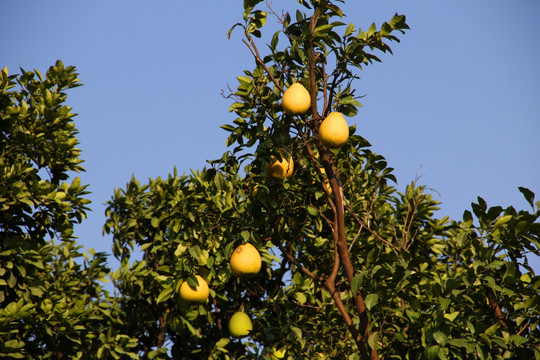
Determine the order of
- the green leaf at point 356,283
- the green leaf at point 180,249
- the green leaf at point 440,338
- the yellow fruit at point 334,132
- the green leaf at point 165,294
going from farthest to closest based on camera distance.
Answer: the green leaf at point 165,294
the green leaf at point 180,249
the yellow fruit at point 334,132
the green leaf at point 356,283
the green leaf at point 440,338

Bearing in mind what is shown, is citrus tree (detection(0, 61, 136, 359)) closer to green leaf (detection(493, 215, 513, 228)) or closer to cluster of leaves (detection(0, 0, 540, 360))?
cluster of leaves (detection(0, 0, 540, 360))

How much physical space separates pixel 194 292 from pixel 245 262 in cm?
49

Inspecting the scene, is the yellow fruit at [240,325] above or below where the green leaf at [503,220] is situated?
above

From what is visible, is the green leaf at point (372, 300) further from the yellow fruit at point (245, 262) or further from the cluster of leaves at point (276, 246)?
the yellow fruit at point (245, 262)

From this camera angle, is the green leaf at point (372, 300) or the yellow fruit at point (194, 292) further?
the yellow fruit at point (194, 292)

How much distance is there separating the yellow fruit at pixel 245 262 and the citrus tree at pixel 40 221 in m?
2.36

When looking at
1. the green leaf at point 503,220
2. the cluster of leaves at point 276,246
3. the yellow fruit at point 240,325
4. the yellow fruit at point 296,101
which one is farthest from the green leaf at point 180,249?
the green leaf at point 503,220

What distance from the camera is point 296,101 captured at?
3619 mm

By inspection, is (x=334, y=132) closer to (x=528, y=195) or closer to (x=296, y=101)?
(x=296, y=101)

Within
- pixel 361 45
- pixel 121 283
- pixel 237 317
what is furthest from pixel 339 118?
pixel 121 283

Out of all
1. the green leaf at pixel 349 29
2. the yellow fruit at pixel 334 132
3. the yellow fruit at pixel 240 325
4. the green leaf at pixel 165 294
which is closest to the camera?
the yellow fruit at pixel 334 132

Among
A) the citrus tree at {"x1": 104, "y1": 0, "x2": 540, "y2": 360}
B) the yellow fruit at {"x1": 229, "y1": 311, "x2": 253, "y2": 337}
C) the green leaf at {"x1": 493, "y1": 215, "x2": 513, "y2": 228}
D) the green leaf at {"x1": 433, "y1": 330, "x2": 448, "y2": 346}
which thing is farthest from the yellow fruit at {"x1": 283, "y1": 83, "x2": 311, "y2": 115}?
the yellow fruit at {"x1": 229, "y1": 311, "x2": 253, "y2": 337}

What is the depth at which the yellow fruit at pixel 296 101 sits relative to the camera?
3.62m

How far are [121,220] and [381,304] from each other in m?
4.70
